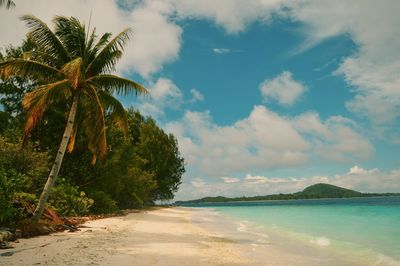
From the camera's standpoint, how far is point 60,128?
23.0 m

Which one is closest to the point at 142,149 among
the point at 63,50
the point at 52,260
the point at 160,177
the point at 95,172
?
the point at 160,177

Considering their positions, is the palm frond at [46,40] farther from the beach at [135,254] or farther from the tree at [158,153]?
the tree at [158,153]

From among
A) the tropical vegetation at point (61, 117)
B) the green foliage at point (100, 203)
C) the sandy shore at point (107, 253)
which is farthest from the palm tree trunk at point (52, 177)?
the green foliage at point (100, 203)

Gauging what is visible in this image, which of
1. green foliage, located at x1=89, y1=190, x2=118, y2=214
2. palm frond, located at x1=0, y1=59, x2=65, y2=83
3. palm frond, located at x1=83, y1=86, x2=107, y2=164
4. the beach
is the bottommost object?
the beach

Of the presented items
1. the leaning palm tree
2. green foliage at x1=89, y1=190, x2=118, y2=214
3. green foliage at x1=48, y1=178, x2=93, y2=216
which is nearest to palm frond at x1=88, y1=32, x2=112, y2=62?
the leaning palm tree

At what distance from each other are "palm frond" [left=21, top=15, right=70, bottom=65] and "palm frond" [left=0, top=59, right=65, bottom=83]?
0.83m

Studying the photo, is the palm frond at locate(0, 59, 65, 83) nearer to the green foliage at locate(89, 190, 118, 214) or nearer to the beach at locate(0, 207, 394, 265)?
the beach at locate(0, 207, 394, 265)

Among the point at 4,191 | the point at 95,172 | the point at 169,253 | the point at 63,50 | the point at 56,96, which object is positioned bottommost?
the point at 169,253

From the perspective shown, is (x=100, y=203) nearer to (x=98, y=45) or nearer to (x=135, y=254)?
→ (x=98, y=45)

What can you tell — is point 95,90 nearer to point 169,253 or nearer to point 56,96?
point 56,96

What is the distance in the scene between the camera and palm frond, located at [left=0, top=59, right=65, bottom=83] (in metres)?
12.9

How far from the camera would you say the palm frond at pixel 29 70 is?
1287 centimetres

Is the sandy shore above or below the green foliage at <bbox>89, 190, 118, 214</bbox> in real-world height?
below

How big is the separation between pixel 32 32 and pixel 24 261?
1052 cm
